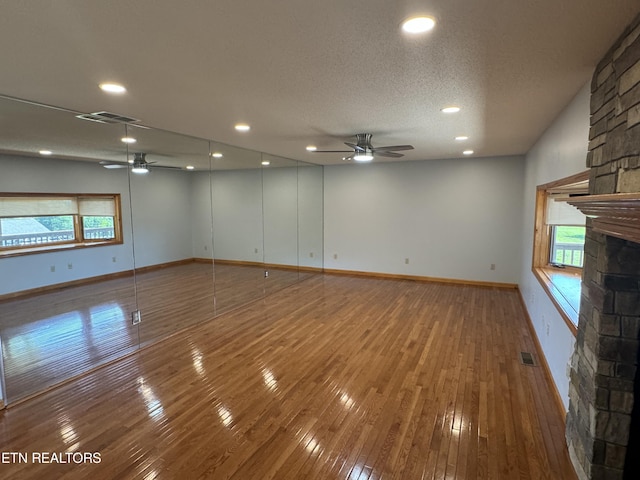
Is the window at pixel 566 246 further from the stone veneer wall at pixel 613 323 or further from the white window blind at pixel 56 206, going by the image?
the white window blind at pixel 56 206

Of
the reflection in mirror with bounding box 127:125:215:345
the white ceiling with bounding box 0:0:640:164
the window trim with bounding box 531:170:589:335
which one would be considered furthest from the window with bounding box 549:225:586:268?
the reflection in mirror with bounding box 127:125:215:345

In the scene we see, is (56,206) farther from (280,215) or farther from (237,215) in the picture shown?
(280,215)

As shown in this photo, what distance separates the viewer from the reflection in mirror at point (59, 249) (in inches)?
115

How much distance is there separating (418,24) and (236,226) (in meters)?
4.27

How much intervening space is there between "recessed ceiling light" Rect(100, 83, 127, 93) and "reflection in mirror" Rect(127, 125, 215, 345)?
1435mm

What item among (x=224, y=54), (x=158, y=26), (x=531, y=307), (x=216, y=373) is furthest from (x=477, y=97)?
(x=216, y=373)

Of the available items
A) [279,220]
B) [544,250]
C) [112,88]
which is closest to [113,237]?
[112,88]

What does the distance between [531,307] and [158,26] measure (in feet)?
16.1

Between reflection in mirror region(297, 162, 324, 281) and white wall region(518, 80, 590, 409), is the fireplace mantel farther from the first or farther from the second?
reflection in mirror region(297, 162, 324, 281)

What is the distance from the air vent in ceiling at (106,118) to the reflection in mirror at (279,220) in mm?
2572

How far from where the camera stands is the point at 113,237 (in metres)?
4.20

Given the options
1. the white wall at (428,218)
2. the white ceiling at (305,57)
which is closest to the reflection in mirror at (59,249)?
the white ceiling at (305,57)

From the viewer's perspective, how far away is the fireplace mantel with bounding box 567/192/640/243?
104cm

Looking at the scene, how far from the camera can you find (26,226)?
312cm
